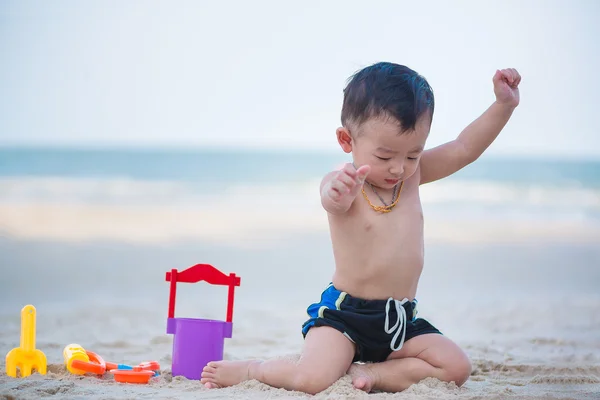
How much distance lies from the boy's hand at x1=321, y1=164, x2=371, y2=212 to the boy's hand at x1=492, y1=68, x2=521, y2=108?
75 centimetres

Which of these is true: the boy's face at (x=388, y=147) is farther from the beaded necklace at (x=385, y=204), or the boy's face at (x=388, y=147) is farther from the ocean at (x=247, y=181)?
the ocean at (x=247, y=181)

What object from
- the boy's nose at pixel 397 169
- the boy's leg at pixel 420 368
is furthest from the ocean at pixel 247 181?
the boy's nose at pixel 397 169

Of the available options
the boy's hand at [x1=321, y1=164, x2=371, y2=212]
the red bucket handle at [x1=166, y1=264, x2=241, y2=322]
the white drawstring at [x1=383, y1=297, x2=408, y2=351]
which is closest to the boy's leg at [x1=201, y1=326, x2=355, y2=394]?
the white drawstring at [x1=383, y1=297, x2=408, y2=351]

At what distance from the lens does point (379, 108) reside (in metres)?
2.62

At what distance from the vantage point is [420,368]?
2682 millimetres

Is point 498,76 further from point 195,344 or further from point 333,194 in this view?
point 195,344

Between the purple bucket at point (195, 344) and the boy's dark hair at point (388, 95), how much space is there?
35.3 inches

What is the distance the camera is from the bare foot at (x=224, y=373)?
8.77 ft

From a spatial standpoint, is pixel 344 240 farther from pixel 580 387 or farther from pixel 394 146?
pixel 580 387

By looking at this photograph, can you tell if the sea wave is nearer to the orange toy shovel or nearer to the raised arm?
the orange toy shovel

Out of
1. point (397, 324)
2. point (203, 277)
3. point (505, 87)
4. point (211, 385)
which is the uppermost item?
point (505, 87)

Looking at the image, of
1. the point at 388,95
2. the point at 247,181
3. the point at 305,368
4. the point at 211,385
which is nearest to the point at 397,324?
the point at 305,368

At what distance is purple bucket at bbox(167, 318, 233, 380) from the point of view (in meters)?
2.86

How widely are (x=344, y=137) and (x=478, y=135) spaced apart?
1.82 ft
